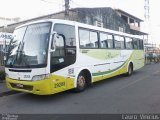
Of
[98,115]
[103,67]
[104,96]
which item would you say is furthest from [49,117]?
[103,67]

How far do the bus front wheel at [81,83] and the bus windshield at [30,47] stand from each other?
2214mm

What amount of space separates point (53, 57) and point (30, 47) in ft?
2.89

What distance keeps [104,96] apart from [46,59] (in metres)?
2.66

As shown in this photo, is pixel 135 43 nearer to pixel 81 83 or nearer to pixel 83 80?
pixel 83 80

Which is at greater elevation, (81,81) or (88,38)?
(88,38)

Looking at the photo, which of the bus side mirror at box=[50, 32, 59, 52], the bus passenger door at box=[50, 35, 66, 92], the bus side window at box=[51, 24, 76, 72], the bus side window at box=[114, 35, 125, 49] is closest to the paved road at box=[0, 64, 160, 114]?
the bus passenger door at box=[50, 35, 66, 92]

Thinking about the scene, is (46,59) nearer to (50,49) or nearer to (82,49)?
(50,49)

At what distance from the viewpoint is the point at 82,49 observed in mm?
9094

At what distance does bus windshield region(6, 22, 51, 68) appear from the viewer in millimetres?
7234

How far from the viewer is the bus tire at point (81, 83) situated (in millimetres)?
8881

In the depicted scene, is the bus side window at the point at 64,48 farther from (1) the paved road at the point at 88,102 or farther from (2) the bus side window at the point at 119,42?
(2) the bus side window at the point at 119,42

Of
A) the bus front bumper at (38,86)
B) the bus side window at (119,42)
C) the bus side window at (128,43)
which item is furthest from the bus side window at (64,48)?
the bus side window at (128,43)

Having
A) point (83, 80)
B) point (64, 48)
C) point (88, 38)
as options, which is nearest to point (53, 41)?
point (64, 48)

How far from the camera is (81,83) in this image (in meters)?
9.08
